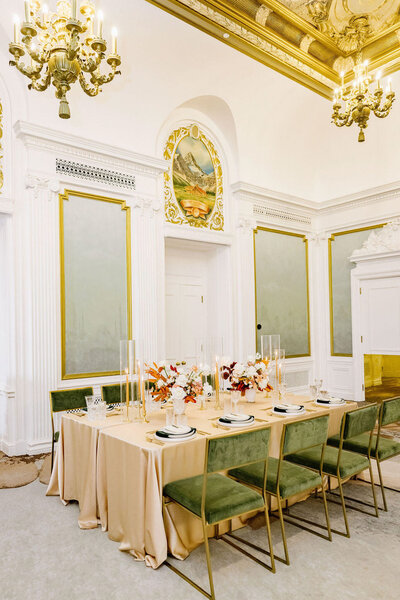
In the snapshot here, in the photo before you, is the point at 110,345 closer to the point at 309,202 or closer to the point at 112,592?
the point at 112,592

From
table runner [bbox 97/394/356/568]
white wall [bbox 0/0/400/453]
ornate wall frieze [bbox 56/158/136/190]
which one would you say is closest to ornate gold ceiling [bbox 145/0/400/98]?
white wall [bbox 0/0/400/453]

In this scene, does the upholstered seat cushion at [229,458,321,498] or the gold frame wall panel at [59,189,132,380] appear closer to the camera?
the upholstered seat cushion at [229,458,321,498]

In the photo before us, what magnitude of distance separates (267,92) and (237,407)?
220 inches

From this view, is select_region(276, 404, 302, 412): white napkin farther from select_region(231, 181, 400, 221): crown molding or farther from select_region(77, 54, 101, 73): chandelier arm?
select_region(231, 181, 400, 221): crown molding

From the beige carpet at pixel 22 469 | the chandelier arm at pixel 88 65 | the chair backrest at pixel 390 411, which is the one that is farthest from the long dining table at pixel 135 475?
the chandelier arm at pixel 88 65

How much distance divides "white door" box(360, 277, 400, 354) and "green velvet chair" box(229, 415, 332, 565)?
534cm

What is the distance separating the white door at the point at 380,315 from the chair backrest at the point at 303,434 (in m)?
5.48

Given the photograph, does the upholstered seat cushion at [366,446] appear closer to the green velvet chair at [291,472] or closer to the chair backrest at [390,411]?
the chair backrest at [390,411]

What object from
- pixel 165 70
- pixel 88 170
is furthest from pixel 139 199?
pixel 165 70

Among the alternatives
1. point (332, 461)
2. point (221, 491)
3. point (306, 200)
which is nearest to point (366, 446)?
point (332, 461)

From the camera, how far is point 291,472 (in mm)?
3148

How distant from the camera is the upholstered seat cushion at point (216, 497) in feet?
8.38

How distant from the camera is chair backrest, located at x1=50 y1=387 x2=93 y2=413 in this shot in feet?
14.3

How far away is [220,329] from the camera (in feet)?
25.0
